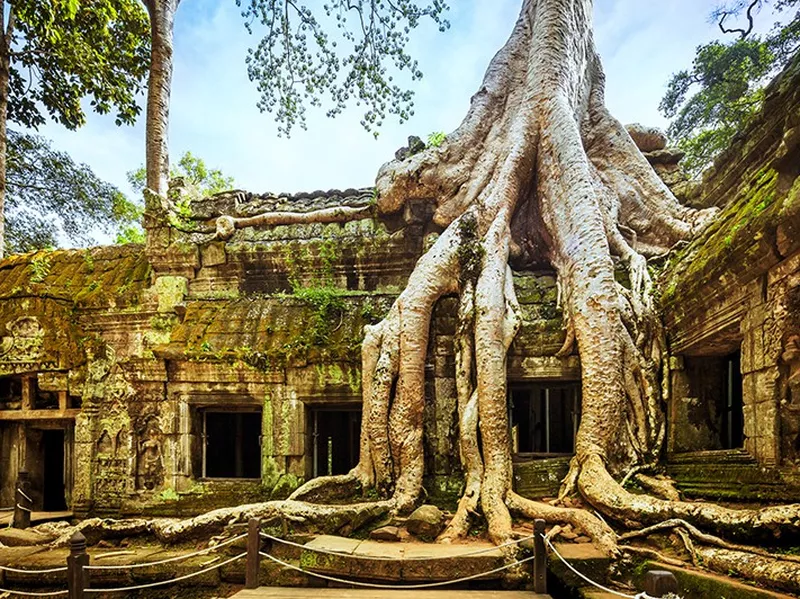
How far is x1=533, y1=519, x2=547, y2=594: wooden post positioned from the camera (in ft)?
11.6

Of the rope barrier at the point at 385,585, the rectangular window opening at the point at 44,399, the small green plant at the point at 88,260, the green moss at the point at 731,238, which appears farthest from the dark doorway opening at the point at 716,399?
the rectangular window opening at the point at 44,399

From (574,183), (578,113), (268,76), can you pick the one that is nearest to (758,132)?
(574,183)

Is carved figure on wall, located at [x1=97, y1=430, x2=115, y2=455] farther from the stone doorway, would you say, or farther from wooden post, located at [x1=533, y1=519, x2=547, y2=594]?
wooden post, located at [x1=533, y1=519, x2=547, y2=594]

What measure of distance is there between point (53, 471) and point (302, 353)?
17.1ft

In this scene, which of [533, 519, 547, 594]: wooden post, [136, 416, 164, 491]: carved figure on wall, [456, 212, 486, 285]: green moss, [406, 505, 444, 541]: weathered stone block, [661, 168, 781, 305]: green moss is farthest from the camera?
[136, 416, 164, 491]: carved figure on wall

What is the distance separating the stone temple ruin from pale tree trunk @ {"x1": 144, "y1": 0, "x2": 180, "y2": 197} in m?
3.09

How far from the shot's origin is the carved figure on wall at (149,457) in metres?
5.91

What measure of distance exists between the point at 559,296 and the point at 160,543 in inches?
184

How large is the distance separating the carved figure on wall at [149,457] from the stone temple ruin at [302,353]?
0.02 m

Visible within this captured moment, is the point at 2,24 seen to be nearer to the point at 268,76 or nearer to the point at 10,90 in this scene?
the point at 10,90

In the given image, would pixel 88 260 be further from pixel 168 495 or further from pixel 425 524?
pixel 425 524

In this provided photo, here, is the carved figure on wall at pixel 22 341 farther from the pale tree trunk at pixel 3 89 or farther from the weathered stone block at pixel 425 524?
the weathered stone block at pixel 425 524

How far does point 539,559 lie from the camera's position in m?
3.57

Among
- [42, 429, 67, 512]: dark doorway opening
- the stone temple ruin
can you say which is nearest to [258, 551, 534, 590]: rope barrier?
the stone temple ruin
